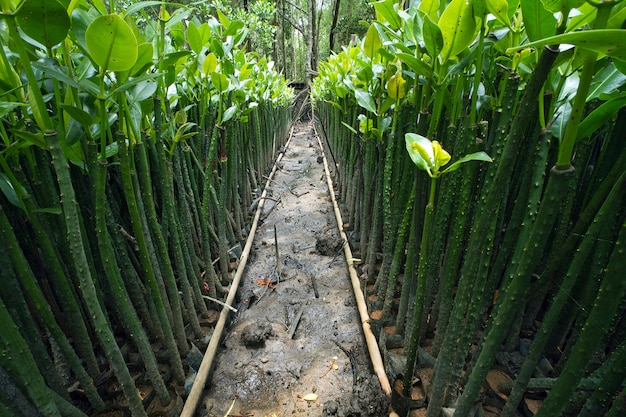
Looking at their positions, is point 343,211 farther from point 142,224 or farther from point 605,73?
point 605,73

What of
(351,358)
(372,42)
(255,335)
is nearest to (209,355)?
(255,335)

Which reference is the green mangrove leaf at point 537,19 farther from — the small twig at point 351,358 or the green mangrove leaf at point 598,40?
the small twig at point 351,358

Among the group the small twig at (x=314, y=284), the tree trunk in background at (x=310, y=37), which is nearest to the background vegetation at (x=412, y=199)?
the small twig at (x=314, y=284)

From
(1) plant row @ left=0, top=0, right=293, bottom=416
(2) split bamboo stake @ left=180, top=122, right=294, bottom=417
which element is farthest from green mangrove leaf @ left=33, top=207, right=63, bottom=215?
(2) split bamboo stake @ left=180, top=122, right=294, bottom=417

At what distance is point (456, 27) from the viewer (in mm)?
835

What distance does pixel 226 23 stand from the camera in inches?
64.5

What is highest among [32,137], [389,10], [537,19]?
[389,10]

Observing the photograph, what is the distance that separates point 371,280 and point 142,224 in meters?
1.15

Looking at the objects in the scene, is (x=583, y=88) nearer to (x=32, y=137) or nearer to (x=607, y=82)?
(x=607, y=82)

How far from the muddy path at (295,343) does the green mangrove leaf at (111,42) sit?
45.7 inches

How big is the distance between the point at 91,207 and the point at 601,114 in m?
1.21

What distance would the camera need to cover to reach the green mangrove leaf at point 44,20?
0.57 m

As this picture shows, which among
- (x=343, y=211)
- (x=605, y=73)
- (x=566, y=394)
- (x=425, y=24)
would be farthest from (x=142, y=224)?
(x=343, y=211)

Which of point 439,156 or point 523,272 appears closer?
point 523,272
